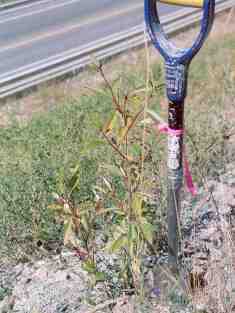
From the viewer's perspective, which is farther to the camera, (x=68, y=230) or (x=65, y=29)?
(x=65, y=29)

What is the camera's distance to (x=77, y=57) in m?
13.1

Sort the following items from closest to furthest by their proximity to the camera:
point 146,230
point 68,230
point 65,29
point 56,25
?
point 146,230 → point 68,230 → point 65,29 → point 56,25

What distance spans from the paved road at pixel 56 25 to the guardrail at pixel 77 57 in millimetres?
675

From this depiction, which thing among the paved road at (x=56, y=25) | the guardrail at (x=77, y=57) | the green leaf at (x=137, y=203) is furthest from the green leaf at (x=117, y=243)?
the paved road at (x=56, y=25)

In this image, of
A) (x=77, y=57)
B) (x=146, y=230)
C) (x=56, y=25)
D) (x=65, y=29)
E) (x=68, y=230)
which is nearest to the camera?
(x=146, y=230)

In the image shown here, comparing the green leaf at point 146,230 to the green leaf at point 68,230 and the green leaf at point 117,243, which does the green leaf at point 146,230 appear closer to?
the green leaf at point 117,243

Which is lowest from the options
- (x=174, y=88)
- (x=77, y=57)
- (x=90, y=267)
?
(x=77, y=57)

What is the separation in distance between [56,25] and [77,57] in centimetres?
431

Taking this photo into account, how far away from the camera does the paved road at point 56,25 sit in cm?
1452

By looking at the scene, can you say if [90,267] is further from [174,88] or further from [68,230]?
[174,88]

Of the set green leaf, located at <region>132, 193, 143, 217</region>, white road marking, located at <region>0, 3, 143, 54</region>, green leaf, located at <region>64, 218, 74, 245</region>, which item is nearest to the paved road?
white road marking, located at <region>0, 3, 143, 54</region>

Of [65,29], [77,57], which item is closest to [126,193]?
[77,57]

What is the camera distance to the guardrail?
11.9m

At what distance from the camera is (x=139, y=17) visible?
1698 cm
